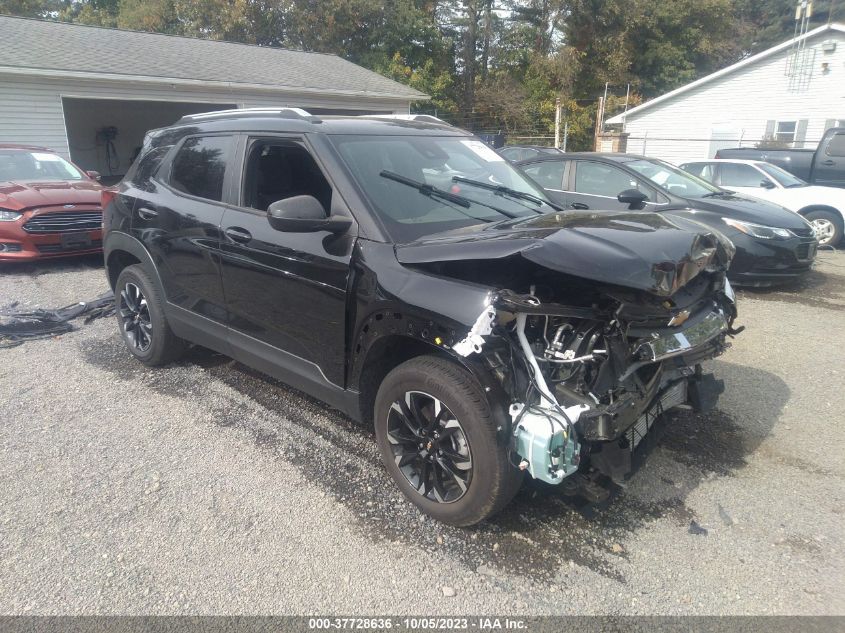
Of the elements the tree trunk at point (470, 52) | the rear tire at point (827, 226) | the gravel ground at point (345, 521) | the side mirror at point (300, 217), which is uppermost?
the tree trunk at point (470, 52)

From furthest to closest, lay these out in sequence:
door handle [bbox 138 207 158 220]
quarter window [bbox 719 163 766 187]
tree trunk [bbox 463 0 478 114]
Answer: tree trunk [bbox 463 0 478 114]
quarter window [bbox 719 163 766 187]
door handle [bbox 138 207 158 220]

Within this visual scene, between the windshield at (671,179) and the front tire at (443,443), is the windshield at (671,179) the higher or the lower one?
the higher one

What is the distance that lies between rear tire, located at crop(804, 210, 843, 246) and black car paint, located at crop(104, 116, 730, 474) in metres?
9.03

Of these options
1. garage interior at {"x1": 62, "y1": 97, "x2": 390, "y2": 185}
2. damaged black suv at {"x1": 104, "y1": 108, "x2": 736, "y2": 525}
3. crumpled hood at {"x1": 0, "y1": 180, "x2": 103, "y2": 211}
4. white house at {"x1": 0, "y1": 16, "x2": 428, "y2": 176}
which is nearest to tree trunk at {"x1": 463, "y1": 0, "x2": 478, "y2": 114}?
white house at {"x1": 0, "y1": 16, "x2": 428, "y2": 176}

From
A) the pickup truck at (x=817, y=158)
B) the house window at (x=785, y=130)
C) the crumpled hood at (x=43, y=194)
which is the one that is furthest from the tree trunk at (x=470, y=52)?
the crumpled hood at (x=43, y=194)

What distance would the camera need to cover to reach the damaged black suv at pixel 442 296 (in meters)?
2.66

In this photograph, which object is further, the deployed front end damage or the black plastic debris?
the black plastic debris

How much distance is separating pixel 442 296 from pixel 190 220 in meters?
2.33

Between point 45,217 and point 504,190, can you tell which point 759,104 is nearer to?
point 504,190

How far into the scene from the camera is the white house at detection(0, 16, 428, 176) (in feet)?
46.8

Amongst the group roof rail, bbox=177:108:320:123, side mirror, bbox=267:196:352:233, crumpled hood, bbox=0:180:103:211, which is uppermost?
roof rail, bbox=177:108:320:123

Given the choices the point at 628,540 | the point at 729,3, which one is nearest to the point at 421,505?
the point at 628,540

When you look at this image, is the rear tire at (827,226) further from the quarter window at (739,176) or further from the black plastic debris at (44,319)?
the black plastic debris at (44,319)

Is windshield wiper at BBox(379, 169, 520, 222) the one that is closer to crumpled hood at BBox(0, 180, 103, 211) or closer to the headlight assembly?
the headlight assembly
